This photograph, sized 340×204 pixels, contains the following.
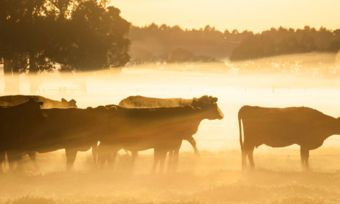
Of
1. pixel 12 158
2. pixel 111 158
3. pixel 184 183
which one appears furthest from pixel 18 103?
pixel 184 183

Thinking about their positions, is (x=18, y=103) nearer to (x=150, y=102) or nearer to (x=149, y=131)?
(x=150, y=102)

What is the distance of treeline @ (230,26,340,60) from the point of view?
412 feet

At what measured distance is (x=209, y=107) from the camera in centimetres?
1841

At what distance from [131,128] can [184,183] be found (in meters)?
2.92

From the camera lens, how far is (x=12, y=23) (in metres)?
49.7

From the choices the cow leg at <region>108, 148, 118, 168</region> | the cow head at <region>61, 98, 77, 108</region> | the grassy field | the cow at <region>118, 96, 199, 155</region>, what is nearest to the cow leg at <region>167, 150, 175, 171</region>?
the grassy field

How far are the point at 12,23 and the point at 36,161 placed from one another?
111 feet

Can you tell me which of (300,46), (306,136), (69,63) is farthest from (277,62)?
(306,136)

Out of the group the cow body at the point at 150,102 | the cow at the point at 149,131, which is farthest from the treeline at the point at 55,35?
the cow at the point at 149,131

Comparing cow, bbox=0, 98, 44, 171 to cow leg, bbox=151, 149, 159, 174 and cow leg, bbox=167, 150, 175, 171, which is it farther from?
cow leg, bbox=167, 150, 175, 171

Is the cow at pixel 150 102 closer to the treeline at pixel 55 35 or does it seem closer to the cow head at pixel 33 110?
the cow head at pixel 33 110

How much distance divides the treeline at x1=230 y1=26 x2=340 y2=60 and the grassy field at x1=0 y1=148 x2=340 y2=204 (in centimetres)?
10715

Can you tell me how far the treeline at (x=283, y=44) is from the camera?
412 feet

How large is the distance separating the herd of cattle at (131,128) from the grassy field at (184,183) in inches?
26.8
